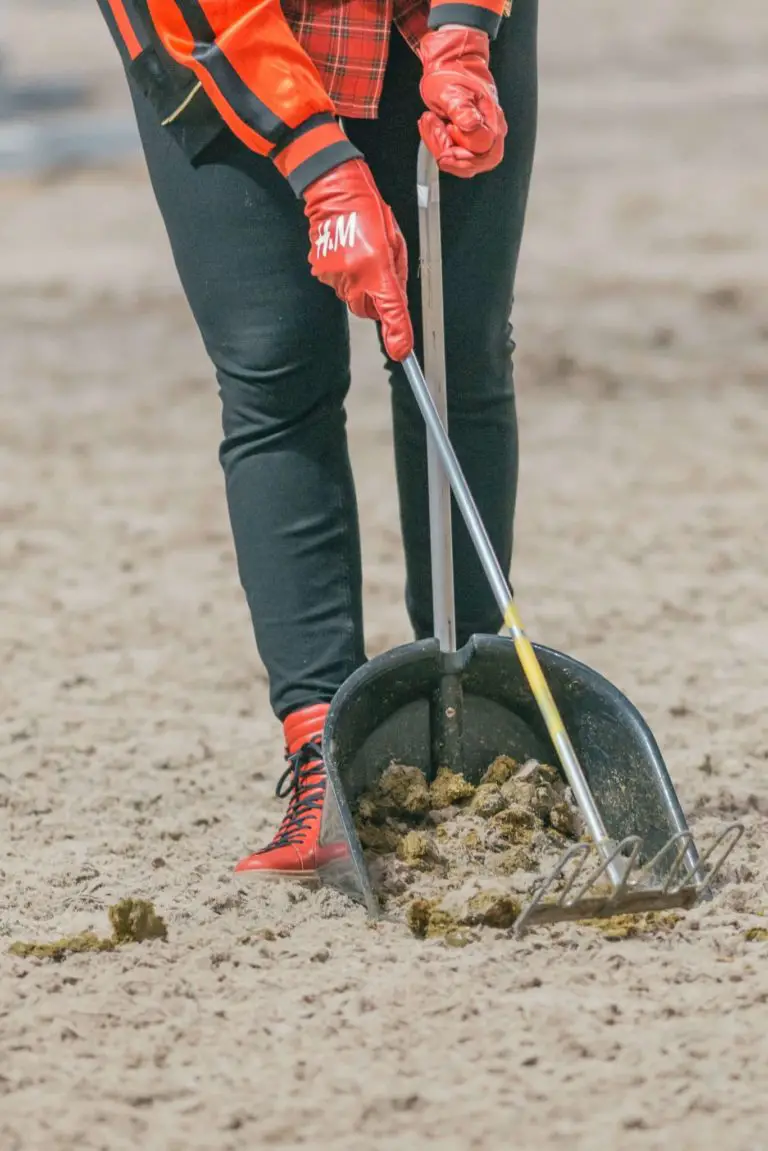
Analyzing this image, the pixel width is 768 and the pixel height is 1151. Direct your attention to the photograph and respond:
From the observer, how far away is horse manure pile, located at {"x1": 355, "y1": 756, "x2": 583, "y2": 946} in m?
2.19

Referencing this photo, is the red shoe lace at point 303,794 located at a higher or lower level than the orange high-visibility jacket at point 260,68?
lower

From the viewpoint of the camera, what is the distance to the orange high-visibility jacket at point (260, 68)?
2152 millimetres

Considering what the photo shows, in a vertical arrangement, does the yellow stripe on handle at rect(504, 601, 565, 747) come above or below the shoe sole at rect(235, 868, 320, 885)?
above

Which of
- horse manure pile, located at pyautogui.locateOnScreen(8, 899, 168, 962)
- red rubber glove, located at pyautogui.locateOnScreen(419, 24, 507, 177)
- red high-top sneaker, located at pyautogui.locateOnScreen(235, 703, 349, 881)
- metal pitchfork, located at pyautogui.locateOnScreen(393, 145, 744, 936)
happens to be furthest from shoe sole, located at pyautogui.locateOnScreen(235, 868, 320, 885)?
red rubber glove, located at pyautogui.locateOnScreen(419, 24, 507, 177)

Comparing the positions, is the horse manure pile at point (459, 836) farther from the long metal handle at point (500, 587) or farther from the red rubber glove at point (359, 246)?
the red rubber glove at point (359, 246)

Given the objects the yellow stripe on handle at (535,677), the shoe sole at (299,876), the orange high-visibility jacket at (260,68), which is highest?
the orange high-visibility jacket at (260,68)

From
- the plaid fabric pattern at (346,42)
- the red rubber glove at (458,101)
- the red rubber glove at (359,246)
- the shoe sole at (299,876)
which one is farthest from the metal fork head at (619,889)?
the plaid fabric pattern at (346,42)

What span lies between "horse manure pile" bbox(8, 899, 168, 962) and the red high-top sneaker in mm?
226

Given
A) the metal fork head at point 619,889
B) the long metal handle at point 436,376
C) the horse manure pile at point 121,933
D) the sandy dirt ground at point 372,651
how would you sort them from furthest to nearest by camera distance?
the long metal handle at point 436,376
the horse manure pile at point 121,933
the metal fork head at point 619,889
the sandy dirt ground at point 372,651

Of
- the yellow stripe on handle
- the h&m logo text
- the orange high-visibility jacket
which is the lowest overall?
the yellow stripe on handle

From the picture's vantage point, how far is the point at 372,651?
11.5 ft

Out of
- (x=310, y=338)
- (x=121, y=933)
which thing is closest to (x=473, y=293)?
(x=310, y=338)

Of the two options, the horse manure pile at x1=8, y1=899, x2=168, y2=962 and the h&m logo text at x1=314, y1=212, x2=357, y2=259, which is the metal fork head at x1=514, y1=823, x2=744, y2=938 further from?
the h&m logo text at x1=314, y1=212, x2=357, y2=259

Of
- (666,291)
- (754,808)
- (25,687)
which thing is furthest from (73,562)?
(666,291)
